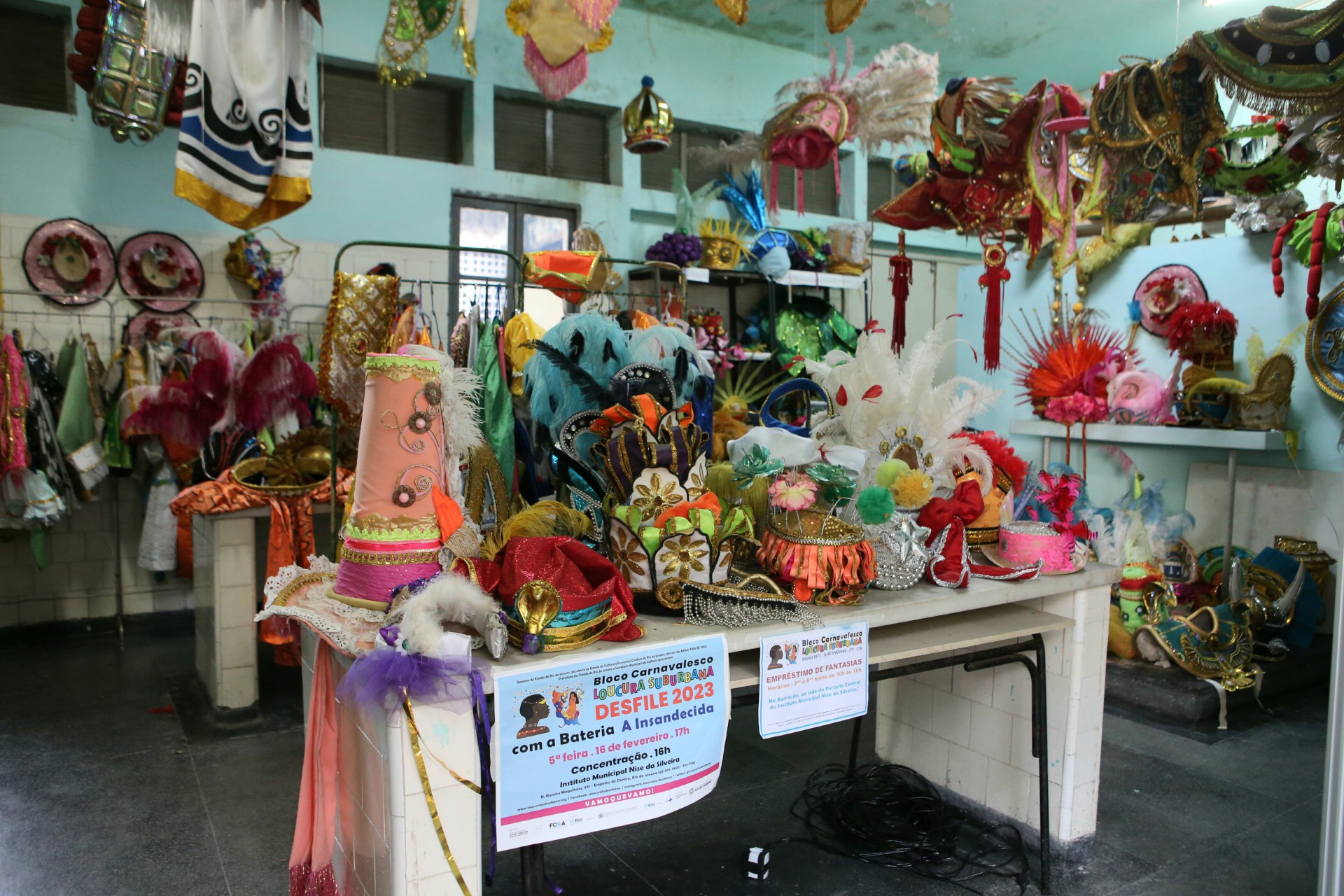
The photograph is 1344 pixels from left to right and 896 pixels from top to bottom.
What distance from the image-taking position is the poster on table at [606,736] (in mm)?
1606

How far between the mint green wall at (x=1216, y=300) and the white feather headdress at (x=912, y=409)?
3.01 m

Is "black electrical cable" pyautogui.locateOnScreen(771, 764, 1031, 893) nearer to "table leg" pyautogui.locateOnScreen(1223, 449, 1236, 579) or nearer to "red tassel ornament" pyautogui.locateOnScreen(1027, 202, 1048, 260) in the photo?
"red tassel ornament" pyautogui.locateOnScreen(1027, 202, 1048, 260)

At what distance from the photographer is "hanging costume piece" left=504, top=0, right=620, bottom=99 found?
3771 millimetres

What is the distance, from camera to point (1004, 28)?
691cm

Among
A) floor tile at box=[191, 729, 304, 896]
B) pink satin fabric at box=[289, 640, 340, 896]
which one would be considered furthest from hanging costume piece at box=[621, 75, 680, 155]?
pink satin fabric at box=[289, 640, 340, 896]

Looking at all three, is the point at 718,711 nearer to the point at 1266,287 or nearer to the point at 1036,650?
the point at 1036,650

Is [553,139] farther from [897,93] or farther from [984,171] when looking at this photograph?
[984,171]

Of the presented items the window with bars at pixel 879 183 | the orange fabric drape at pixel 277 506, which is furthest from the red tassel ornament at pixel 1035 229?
the window with bars at pixel 879 183

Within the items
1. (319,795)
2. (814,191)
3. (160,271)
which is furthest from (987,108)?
(160,271)

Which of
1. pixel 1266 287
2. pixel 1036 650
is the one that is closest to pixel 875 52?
pixel 1266 287

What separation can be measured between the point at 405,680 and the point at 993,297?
293 cm

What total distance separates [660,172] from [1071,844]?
5827mm

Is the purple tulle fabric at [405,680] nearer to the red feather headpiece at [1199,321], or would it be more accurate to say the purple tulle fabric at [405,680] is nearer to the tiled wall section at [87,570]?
the tiled wall section at [87,570]

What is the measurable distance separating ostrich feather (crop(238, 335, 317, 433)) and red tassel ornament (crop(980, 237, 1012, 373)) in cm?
292
